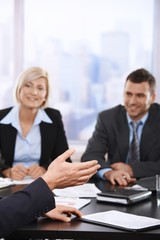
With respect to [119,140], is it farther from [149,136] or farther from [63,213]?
[63,213]

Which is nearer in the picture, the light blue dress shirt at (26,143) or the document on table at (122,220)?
the document on table at (122,220)

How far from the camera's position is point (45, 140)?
3113 millimetres

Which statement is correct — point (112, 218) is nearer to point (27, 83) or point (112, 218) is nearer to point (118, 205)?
point (118, 205)

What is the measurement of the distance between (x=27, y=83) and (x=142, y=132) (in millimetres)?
925

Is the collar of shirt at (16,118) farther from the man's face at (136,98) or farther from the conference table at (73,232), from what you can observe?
the conference table at (73,232)

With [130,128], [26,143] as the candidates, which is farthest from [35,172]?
[130,128]

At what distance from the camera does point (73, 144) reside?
4.23 meters

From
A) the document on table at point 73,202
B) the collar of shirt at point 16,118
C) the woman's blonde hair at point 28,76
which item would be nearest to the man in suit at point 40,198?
the document on table at point 73,202

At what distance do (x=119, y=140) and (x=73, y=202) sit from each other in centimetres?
115

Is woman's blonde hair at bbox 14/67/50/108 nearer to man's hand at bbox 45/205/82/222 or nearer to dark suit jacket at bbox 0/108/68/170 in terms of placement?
dark suit jacket at bbox 0/108/68/170

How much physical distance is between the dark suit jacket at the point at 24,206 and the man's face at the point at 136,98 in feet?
5.38

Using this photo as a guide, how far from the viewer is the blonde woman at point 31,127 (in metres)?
3.02

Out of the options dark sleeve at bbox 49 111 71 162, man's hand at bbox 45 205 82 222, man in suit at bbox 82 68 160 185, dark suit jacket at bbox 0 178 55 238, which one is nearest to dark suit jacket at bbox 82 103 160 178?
man in suit at bbox 82 68 160 185

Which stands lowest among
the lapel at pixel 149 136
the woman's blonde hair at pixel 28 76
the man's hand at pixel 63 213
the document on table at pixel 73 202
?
the document on table at pixel 73 202
